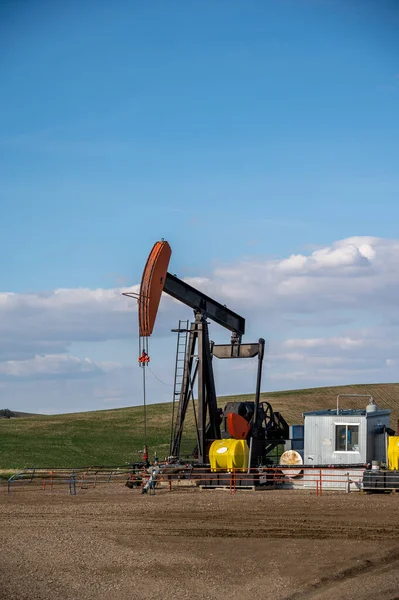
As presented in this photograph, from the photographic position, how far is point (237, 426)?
30.3m

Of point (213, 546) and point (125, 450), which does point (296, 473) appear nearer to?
point (213, 546)

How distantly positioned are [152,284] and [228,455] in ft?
18.4

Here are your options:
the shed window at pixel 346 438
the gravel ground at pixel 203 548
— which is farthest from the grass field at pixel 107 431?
the gravel ground at pixel 203 548

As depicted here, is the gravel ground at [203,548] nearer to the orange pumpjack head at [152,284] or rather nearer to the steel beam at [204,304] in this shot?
the orange pumpjack head at [152,284]

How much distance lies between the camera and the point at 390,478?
25.8m

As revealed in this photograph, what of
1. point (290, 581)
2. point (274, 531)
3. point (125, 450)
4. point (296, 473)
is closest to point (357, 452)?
point (296, 473)

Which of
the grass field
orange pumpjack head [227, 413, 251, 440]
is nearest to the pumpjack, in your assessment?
orange pumpjack head [227, 413, 251, 440]

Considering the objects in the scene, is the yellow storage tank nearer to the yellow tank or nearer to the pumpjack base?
the pumpjack base

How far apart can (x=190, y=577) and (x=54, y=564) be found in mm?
2512

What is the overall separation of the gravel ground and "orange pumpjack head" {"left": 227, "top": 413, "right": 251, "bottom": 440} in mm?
5474

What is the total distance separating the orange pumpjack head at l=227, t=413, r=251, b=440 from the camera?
30.0 meters

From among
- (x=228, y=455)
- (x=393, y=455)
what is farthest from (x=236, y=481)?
(x=393, y=455)

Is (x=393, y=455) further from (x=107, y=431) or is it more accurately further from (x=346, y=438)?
(x=107, y=431)

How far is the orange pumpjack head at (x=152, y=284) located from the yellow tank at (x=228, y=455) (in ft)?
13.9
